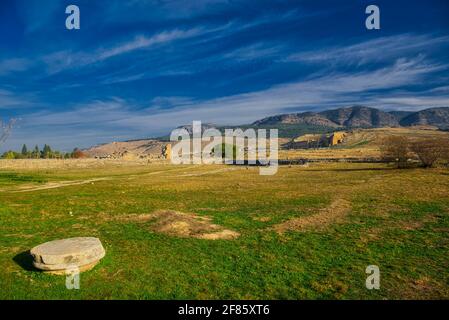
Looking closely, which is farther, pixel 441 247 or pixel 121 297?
pixel 441 247

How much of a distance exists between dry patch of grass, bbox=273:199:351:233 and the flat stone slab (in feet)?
34.4

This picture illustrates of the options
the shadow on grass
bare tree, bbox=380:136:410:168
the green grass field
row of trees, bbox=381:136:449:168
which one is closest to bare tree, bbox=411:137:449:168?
row of trees, bbox=381:136:449:168

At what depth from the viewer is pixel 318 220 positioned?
2156 cm

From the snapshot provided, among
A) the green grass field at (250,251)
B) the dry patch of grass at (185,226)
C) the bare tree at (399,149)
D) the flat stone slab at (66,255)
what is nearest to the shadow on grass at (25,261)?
the green grass field at (250,251)

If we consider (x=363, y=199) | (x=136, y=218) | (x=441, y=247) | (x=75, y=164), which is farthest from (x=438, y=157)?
(x=75, y=164)

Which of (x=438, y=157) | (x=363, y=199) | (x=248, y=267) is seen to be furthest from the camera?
(x=438, y=157)

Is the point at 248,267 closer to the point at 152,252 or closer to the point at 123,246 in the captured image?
the point at 152,252

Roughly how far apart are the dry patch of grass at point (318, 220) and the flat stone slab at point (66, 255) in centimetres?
1047

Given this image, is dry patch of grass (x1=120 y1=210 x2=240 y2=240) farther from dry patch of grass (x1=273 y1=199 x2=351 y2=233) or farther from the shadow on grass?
the shadow on grass

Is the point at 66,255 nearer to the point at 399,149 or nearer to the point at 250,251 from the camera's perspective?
the point at 250,251

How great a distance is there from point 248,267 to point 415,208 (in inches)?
691

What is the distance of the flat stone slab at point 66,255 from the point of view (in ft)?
40.5

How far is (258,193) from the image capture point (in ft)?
116
